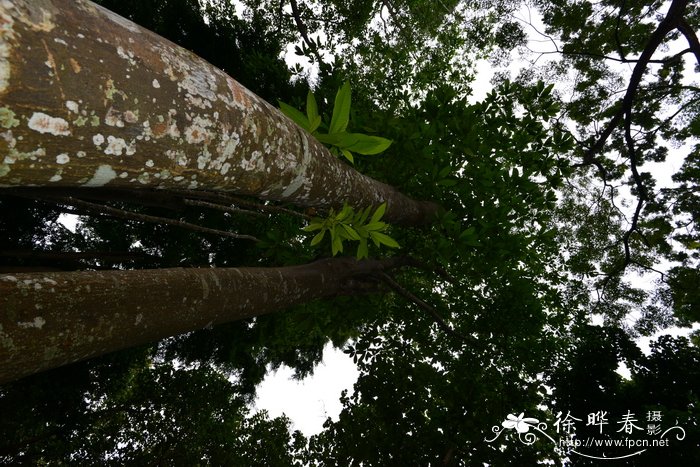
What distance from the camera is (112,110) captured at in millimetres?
801

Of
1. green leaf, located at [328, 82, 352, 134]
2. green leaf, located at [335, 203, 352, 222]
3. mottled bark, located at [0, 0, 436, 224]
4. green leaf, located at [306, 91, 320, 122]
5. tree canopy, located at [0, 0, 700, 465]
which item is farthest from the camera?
tree canopy, located at [0, 0, 700, 465]

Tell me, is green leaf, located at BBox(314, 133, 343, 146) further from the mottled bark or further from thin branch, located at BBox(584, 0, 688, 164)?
thin branch, located at BBox(584, 0, 688, 164)

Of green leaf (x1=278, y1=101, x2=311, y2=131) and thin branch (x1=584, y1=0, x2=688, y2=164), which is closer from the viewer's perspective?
green leaf (x1=278, y1=101, x2=311, y2=131)

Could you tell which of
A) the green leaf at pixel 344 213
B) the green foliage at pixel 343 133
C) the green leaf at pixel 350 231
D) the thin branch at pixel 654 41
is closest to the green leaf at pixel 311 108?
the green foliage at pixel 343 133

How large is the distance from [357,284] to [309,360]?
6548mm

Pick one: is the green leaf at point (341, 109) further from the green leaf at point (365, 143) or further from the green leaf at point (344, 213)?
the green leaf at point (344, 213)

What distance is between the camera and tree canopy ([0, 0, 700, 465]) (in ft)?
14.3

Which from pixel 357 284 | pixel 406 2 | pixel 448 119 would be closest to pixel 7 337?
pixel 357 284

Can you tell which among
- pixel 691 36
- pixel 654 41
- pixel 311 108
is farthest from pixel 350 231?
pixel 691 36

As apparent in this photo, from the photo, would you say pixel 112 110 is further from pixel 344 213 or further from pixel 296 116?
pixel 344 213

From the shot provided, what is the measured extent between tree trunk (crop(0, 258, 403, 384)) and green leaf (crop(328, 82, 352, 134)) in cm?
150

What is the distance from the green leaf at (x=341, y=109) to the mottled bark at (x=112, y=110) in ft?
0.96

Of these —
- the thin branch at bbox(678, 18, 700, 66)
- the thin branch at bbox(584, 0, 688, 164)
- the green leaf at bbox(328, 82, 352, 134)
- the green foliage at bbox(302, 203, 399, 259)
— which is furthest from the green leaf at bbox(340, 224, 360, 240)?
the thin branch at bbox(678, 18, 700, 66)

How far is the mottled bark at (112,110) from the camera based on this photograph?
2.17 feet
